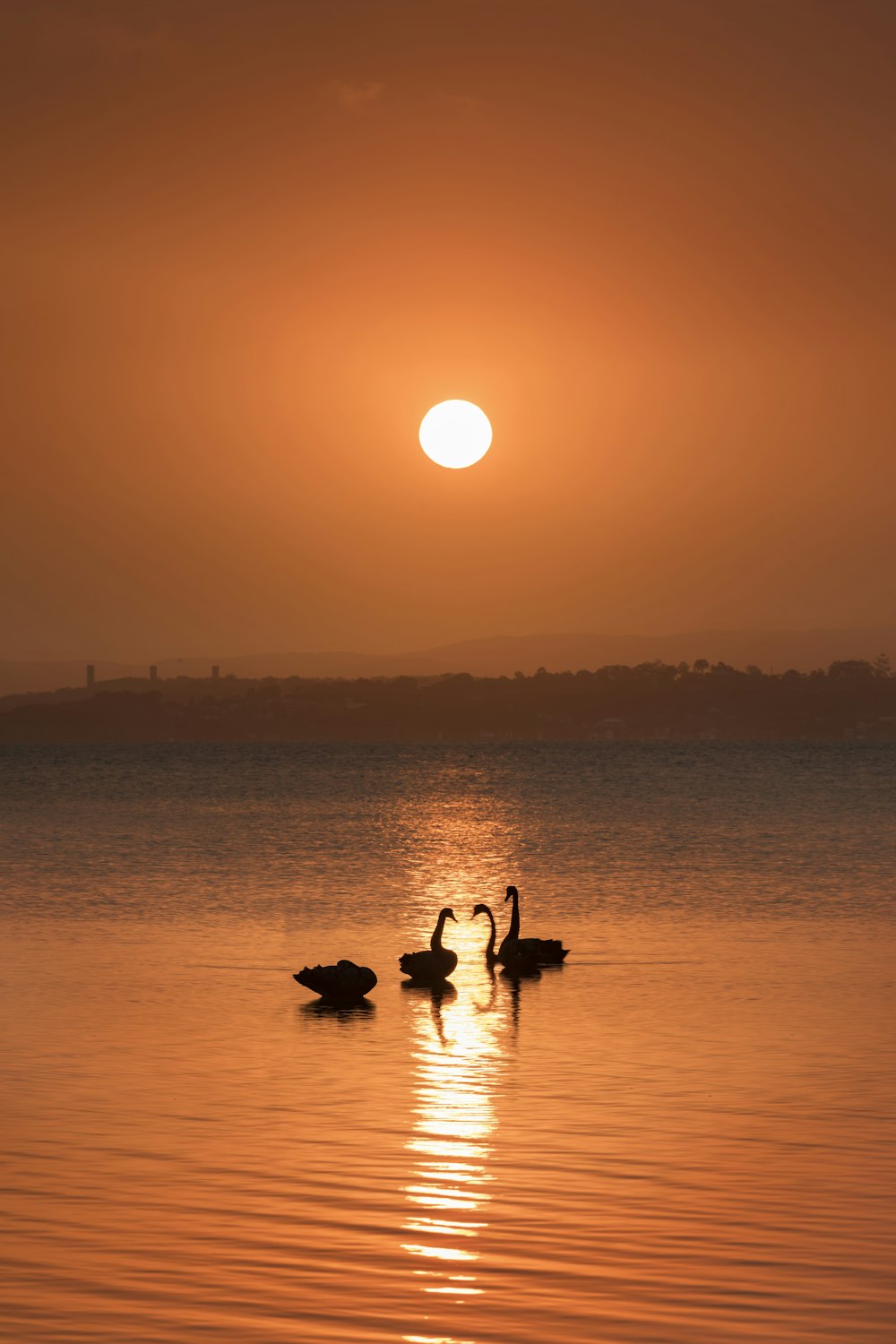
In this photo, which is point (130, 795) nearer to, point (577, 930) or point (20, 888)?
point (20, 888)

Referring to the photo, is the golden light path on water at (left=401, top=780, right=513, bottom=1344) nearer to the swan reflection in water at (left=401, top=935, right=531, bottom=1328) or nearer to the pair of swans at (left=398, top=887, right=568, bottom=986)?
the swan reflection in water at (left=401, top=935, right=531, bottom=1328)

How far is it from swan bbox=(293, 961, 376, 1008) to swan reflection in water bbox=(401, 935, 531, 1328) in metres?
1.04

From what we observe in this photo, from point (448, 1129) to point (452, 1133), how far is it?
0.27m

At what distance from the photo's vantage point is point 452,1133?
17.7m

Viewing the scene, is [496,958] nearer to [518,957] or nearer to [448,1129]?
[518,957]

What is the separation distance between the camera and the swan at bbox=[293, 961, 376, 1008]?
2798 cm

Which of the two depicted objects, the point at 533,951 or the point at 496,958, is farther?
the point at 496,958

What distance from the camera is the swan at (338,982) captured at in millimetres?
27984

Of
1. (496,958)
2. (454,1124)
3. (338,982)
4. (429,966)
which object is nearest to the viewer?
(454,1124)

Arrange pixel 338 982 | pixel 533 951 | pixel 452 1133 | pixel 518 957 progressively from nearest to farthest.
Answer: pixel 452 1133 → pixel 338 982 → pixel 518 957 → pixel 533 951

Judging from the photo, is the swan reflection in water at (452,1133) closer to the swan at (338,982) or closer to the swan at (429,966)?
the swan at (429,966)

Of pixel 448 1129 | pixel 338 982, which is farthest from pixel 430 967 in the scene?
pixel 448 1129

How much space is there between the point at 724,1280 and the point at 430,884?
4561 centimetres

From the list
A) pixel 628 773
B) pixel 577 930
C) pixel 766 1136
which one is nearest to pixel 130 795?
pixel 628 773
